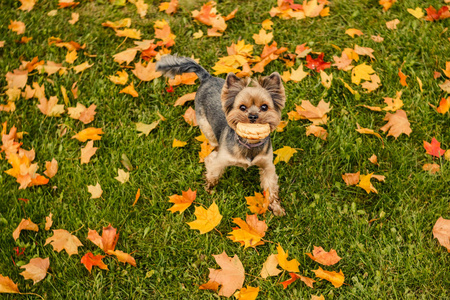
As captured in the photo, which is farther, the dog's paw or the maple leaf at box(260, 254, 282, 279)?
the dog's paw

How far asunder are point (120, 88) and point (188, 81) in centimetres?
87

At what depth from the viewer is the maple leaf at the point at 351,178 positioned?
3848 mm

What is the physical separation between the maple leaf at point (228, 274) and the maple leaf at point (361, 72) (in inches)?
104

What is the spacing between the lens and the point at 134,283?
11.0 feet

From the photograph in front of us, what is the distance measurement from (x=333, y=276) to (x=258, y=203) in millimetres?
929

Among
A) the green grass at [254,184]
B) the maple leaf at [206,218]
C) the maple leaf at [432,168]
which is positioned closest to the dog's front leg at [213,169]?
the green grass at [254,184]

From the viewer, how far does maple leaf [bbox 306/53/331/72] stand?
16.2 ft

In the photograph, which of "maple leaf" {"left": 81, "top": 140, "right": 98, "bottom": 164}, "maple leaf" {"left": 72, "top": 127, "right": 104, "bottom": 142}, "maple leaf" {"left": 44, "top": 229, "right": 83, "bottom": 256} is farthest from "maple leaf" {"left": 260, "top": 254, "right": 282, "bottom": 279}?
"maple leaf" {"left": 72, "top": 127, "right": 104, "bottom": 142}

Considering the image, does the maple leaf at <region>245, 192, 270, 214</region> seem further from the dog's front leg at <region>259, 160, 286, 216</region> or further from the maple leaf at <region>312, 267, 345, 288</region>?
the maple leaf at <region>312, 267, 345, 288</region>

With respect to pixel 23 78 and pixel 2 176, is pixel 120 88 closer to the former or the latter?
pixel 23 78

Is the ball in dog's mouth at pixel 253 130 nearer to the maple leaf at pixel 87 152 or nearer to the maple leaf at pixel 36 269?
the maple leaf at pixel 87 152

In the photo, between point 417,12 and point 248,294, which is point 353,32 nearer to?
point 417,12

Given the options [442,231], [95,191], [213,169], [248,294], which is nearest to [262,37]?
[213,169]

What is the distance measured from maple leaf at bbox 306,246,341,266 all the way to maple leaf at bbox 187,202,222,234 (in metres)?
0.86
